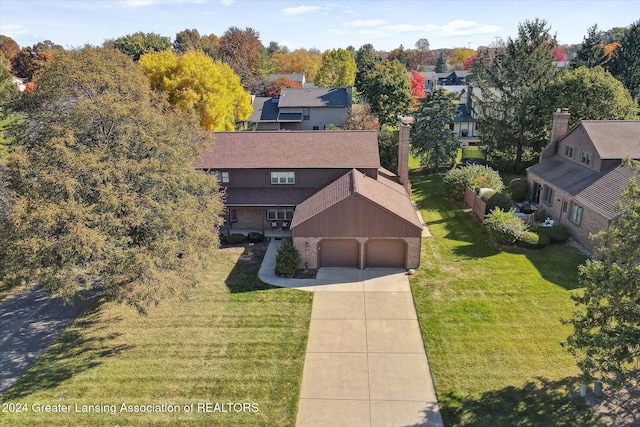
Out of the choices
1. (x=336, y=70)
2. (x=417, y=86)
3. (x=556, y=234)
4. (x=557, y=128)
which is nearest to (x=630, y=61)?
(x=557, y=128)

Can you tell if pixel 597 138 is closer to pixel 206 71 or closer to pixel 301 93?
pixel 206 71

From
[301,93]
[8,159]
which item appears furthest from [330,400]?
[301,93]

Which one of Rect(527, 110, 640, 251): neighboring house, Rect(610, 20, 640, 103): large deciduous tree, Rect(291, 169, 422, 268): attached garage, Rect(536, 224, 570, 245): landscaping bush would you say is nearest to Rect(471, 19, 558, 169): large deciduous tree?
Rect(527, 110, 640, 251): neighboring house

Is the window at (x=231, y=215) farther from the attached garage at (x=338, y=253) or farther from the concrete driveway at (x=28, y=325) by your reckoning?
the concrete driveway at (x=28, y=325)

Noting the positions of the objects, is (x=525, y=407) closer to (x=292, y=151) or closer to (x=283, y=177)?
(x=283, y=177)

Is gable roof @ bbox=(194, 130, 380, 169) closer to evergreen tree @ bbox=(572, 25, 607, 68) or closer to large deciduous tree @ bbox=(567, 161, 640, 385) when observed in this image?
large deciduous tree @ bbox=(567, 161, 640, 385)

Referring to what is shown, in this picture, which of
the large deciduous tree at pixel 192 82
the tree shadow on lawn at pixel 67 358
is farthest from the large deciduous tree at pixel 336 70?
the tree shadow on lawn at pixel 67 358
